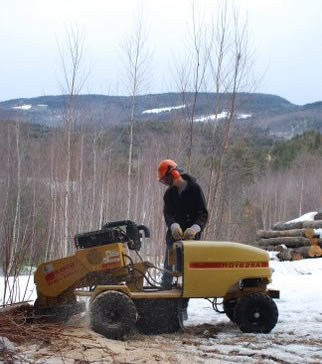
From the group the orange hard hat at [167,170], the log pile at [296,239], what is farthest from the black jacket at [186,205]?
the log pile at [296,239]

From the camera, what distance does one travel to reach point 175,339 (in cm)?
543

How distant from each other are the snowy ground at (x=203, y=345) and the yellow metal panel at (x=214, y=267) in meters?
0.46

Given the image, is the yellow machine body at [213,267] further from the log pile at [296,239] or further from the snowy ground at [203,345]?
the log pile at [296,239]

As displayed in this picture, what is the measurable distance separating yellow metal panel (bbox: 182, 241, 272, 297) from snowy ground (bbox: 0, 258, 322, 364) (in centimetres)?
46

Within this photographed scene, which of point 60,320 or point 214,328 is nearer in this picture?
point 60,320

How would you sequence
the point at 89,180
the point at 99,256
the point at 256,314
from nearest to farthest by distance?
the point at 99,256 → the point at 256,314 → the point at 89,180

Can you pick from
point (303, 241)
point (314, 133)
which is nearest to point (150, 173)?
point (303, 241)

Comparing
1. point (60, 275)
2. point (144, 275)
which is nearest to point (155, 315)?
point (144, 275)

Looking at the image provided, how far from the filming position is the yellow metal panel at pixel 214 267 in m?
5.67

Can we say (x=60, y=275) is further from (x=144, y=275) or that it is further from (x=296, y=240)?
(x=296, y=240)

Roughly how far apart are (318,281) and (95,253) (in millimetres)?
5158

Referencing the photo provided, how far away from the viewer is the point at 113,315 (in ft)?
17.9

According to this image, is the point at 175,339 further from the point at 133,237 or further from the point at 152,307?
the point at 133,237

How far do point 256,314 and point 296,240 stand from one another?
42.5 feet
